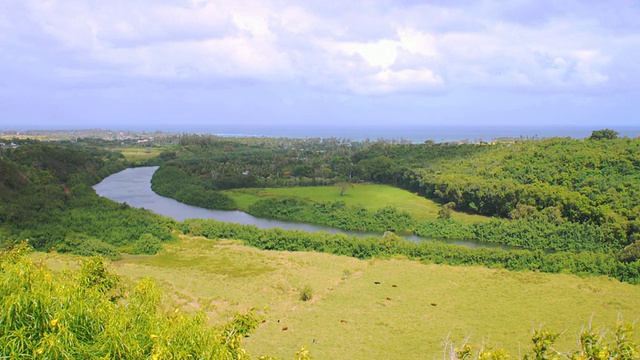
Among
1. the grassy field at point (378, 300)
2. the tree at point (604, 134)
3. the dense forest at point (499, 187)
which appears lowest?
the grassy field at point (378, 300)

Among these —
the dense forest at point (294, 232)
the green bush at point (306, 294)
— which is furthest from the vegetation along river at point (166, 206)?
the green bush at point (306, 294)

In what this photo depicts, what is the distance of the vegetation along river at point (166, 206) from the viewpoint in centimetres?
4053

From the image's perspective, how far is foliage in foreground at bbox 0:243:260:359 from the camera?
503cm

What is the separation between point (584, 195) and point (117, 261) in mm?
35118

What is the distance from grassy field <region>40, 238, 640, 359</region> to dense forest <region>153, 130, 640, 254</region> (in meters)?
7.86

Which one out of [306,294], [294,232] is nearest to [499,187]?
[294,232]

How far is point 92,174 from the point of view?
62.8m

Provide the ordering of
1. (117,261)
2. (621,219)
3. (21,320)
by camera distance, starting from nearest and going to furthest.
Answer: (21,320) → (117,261) → (621,219)

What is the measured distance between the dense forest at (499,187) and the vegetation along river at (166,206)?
3.90 ft

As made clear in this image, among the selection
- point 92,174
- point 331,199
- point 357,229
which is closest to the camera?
point 357,229

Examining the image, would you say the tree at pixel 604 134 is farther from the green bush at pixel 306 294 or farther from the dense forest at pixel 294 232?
the green bush at pixel 306 294

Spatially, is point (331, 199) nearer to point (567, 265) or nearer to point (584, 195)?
point (584, 195)

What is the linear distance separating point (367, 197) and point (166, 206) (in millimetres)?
22871

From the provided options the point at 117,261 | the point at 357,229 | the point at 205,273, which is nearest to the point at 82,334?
the point at 205,273
